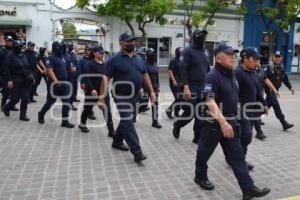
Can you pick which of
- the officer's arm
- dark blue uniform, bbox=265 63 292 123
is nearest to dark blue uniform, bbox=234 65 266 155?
dark blue uniform, bbox=265 63 292 123

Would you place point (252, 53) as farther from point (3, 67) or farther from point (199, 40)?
point (3, 67)

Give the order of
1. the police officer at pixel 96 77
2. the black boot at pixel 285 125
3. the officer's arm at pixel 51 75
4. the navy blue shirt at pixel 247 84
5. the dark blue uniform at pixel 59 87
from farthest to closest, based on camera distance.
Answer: the black boot at pixel 285 125 → the dark blue uniform at pixel 59 87 → the officer's arm at pixel 51 75 → the police officer at pixel 96 77 → the navy blue shirt at pixel 247 84

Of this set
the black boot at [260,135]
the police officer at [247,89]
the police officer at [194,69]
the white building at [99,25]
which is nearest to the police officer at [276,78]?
the black boot at [260,135]

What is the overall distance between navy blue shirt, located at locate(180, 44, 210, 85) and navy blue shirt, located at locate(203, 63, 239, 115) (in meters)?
2.05

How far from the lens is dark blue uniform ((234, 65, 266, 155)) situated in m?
4.82

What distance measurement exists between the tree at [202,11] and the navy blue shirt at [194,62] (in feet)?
57.3

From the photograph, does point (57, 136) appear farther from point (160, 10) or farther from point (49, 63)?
point (160, 10)

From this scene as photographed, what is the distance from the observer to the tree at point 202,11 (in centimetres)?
2389

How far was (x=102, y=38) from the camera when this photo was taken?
2595 cm

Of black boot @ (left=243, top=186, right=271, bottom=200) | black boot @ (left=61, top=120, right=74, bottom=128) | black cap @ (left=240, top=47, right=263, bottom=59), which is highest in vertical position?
black cap @ (left=240, top=47, right=263, bottom=59)

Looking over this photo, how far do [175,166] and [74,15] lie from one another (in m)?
20.6

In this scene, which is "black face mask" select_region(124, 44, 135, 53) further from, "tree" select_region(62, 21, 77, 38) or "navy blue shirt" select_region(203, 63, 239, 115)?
"tree" select_region(62, 21, 77, 38)

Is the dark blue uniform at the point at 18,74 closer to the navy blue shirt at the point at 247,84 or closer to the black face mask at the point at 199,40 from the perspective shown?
the black face mask at the point at 199,40

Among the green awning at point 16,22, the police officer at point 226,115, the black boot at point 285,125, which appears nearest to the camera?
the police officer at point 226,115
